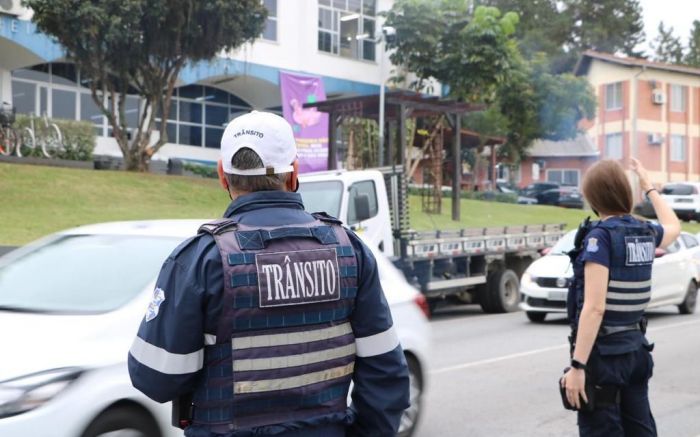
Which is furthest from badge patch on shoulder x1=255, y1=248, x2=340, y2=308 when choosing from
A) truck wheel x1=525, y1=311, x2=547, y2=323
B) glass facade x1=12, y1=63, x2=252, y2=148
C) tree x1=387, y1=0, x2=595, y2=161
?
glass facade x1=12, y1=63, x2=252, y2=148

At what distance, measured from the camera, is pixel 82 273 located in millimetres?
5340

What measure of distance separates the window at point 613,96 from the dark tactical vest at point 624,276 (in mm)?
49236

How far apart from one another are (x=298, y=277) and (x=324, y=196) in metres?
9.44

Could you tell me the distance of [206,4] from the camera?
2394 centimetres

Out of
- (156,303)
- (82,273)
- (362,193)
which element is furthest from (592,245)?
(362,193)

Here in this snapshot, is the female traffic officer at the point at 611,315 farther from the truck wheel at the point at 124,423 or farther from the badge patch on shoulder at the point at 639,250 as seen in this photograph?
the truck wheel at the point at 124,423

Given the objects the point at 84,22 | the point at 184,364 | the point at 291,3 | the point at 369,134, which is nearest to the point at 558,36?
the point at 291,3

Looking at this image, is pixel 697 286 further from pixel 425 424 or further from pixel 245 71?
pixel 245 71

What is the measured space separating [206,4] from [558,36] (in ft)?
151

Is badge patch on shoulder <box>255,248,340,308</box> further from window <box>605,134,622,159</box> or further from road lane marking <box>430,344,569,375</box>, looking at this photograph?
window <box>605,134,622,159</box>

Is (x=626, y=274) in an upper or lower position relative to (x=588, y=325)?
upper

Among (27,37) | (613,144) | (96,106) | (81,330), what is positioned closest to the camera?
(81,330)

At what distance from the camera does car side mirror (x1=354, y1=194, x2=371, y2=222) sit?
11.9 meters

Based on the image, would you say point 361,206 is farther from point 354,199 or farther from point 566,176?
point 566,176
